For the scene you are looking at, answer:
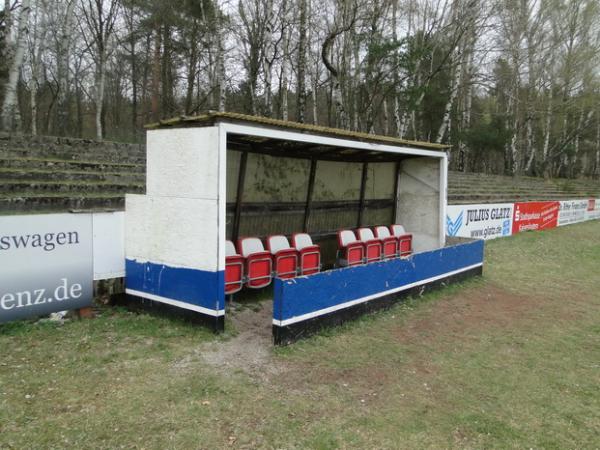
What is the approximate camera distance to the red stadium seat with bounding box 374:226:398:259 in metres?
9.66

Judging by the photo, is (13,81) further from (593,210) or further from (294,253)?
(593,210)

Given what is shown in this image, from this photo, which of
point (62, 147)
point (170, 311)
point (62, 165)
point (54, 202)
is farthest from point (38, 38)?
point (170, 311)

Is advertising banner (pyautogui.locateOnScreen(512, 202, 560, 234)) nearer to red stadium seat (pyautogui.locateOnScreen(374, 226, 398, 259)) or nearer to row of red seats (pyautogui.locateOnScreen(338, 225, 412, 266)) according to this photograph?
row of red seats (pyautogui.locateOnScreen(338, 225, 412, 266))

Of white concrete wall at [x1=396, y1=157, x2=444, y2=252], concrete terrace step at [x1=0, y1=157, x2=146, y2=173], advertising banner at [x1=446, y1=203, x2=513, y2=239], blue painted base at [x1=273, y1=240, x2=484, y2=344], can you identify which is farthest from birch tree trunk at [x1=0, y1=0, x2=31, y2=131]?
advertising banner at [x1=446, y1=203, x2=513, y2=239]

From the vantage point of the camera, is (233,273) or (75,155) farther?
(75,155)

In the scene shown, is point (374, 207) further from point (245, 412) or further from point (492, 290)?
point (245, 412)

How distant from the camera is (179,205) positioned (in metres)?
5.71

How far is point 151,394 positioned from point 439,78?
30.5 meters

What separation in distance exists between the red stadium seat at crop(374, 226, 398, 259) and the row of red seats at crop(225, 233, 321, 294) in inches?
78.0

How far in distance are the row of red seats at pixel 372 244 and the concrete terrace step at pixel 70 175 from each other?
4762 mm

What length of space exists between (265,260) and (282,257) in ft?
1.33

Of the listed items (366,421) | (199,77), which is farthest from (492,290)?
(199,77)

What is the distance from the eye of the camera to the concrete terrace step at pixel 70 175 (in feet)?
28.2

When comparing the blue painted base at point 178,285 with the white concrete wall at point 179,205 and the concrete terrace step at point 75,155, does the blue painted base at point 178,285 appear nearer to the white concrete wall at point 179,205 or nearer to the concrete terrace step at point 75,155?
the white concrete wall at point 179,205
